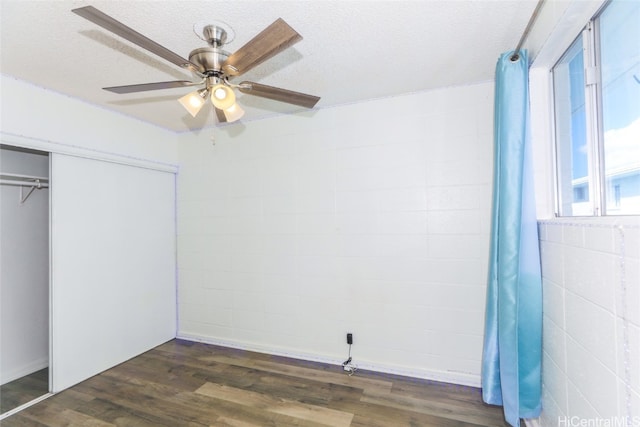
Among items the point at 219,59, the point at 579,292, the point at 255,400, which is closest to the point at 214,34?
the point at 219,59

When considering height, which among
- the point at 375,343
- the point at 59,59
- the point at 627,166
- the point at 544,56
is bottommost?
→ the point at 375,343

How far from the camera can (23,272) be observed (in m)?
2.67

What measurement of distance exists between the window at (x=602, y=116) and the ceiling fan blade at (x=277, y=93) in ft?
4.34

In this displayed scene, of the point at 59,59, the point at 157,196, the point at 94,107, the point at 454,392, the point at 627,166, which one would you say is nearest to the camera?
the point at 627,166

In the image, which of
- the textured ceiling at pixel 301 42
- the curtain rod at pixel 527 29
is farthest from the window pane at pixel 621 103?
the textured ceiling at pixel 301 42

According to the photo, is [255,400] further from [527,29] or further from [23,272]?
[527,29]

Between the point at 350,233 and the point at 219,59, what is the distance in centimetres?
173

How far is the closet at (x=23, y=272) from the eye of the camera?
252 cm

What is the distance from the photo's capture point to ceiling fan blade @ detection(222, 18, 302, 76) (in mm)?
1126

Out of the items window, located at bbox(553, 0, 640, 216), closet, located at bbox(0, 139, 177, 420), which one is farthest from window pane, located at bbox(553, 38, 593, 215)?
closet, located at bbox(0, 139, 177, 420)

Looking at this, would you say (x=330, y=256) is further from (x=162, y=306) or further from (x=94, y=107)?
(x=94, y=107)

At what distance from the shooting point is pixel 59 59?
6.21 ft

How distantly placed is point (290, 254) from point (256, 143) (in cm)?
123

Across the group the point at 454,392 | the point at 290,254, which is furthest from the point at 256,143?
the point at 454,392
